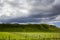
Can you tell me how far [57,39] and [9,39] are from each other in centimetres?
136

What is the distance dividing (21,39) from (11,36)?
11.5 inches

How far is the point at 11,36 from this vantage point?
16.3ft

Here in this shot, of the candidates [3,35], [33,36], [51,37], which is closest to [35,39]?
[33,36]

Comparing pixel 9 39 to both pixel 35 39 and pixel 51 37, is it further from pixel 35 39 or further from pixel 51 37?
pixel 51 37

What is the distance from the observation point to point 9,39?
16.2 ft

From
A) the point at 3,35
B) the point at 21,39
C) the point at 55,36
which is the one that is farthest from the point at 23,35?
the point at 55,36

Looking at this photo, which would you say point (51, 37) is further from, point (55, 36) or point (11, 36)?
point (11, 36)

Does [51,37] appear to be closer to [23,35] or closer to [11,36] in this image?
[23,35]

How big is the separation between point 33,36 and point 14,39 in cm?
55

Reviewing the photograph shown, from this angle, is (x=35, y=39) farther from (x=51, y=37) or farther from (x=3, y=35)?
(x=3, y=35)

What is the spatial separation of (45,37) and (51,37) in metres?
0.17

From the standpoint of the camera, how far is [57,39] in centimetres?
505

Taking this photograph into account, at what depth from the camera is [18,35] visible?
502cm

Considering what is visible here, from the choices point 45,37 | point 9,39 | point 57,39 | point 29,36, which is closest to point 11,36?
point 9,39
